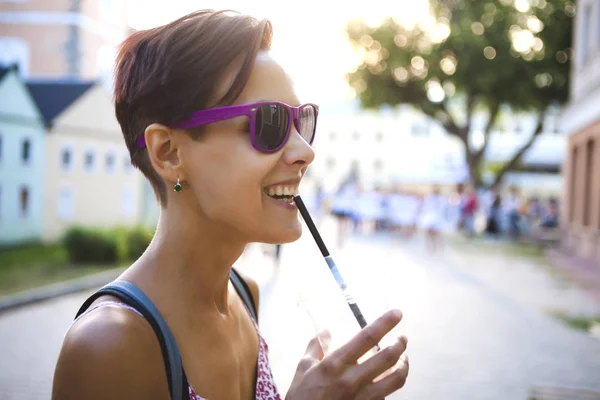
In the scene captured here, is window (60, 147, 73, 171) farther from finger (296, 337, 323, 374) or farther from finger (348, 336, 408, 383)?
finger (348, 336, 408, 383)

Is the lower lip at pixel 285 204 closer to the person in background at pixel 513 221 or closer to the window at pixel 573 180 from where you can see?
the window at pixel 573 180

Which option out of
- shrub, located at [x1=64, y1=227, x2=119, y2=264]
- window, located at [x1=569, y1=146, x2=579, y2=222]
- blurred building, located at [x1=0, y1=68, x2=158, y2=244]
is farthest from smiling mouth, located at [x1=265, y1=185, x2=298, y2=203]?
window, located at [x1=569, y1=146, x2=579, y2=222]

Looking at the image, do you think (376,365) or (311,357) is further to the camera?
(311,357)

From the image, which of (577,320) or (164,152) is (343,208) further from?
(164,152)

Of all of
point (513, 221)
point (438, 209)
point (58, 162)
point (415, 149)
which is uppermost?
point (415, 149)

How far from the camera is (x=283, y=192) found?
4.86 feet

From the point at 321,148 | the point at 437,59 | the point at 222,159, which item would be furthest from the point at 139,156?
the point at 321,148

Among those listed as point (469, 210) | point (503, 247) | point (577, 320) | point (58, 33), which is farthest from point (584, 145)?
point (58, 33)

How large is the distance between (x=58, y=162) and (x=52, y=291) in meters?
2.32

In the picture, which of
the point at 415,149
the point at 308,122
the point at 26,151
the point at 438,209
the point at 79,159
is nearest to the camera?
the point at 308,122

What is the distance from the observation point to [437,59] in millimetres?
27422

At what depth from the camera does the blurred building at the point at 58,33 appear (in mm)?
11094

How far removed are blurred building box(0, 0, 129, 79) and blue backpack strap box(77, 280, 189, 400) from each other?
33.1 feet

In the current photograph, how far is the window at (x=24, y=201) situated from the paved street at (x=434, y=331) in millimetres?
1566
